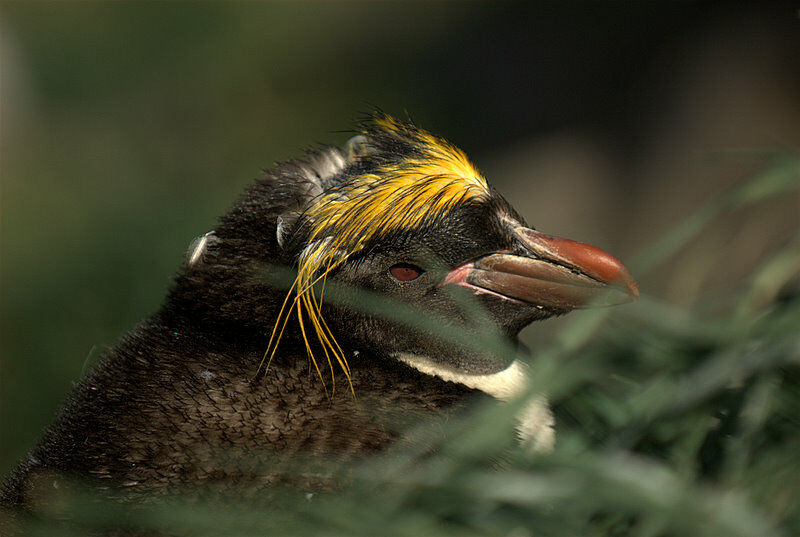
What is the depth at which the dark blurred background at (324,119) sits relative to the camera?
4129 millimetres

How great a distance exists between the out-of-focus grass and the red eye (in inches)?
15.8

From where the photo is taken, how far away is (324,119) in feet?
25.1

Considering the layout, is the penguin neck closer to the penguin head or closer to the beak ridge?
the penguin head

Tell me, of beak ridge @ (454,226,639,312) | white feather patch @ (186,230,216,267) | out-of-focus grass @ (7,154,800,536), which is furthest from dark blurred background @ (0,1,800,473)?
white feather patch @ (186,230,216,267)

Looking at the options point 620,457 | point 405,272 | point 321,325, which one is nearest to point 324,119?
point 405,272

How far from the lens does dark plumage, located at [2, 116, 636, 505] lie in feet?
5.54

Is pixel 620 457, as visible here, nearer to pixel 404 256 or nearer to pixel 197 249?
pixel 404 256

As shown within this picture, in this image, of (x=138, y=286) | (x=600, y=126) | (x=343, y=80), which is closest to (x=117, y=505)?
(x=138, y=286)

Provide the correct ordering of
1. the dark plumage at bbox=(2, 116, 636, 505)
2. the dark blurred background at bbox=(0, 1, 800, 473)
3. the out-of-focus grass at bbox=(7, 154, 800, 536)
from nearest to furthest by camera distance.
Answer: the out-of-focus grass at bbox=(7, 154, 800, 536) → the dark plumage at bbox=(2, 116, 636, 505) → the dark blurred background at bbox=(0, 1, 800, 473)

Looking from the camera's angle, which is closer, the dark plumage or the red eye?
the dark plumage

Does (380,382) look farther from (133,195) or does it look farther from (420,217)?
(133,195)

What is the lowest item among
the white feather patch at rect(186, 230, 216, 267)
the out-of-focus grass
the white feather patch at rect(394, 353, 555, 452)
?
the white feather patch at rect(394, 353, 555, 452)

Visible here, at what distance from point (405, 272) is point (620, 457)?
2.83ft

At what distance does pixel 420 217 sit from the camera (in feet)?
6.33
